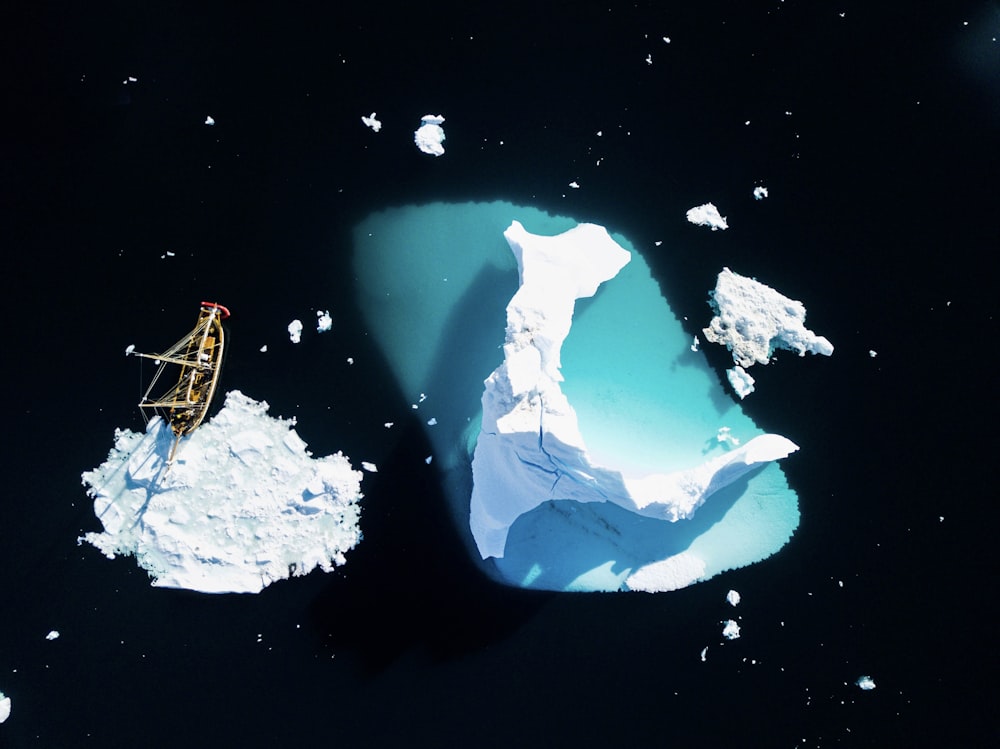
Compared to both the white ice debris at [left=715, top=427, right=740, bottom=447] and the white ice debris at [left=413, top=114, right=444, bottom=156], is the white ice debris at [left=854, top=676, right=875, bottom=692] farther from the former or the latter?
the white ice debris at [left=413, top=114, right=444, bottom=156]

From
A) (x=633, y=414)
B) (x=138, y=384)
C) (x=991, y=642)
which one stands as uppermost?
(x=138, y=384)

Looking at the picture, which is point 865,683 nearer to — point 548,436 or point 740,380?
point 740,380

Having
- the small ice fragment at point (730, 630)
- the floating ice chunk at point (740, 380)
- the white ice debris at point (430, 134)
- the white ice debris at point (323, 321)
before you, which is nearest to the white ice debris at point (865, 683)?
the small ice fragment at point (730, 630)

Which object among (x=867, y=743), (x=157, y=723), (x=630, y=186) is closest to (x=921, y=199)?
(x=630, y=186)

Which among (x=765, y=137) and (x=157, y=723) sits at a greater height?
(x=765, y=137)

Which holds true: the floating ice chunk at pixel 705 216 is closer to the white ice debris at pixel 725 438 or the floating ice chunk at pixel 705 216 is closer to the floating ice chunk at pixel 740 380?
the floating ice chunk at pixel 740 380

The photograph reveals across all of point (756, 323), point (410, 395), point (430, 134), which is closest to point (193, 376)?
point (410, 395)

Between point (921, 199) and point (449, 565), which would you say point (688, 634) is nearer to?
point (449, 565)

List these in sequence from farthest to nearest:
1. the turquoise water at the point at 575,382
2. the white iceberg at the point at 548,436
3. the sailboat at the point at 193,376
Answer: the turquoise water at the point at 575,382 → the sailboat at the point at 193,376 → the white iceberg at the point at 548,436
